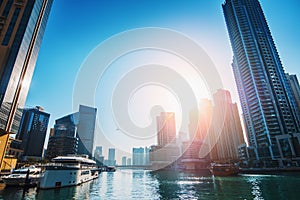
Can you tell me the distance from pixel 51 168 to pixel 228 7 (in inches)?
7293

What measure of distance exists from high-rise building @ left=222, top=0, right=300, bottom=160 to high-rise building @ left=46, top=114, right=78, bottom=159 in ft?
542

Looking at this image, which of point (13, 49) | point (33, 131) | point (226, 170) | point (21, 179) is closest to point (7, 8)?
point (13, 49)

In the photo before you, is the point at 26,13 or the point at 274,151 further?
the point at 274,151

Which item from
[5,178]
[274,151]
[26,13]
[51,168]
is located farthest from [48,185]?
[274,151]

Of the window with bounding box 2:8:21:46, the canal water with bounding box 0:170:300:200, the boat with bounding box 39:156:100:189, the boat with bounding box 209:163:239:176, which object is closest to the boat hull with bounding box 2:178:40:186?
the canal water with bounding box 0:170:300:200

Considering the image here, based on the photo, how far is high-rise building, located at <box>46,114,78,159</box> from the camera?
171250 millimetres

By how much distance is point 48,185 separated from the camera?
34781 mm

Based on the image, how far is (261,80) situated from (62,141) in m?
185

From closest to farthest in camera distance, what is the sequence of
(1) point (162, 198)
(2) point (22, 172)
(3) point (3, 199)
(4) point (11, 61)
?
(3) point (3, 199)
(1) point (162, 198)
(2) point (22, 172)
(4) point (11, 61)

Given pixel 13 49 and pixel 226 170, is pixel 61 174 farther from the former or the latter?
pixel 226 170

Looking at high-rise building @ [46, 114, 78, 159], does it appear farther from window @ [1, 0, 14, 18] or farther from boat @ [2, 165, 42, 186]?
window @ [1, 0, 14, 18]

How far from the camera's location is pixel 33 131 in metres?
168

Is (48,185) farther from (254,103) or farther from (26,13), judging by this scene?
(254,103)

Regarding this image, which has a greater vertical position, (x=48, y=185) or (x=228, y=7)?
(x=228, y=7)
